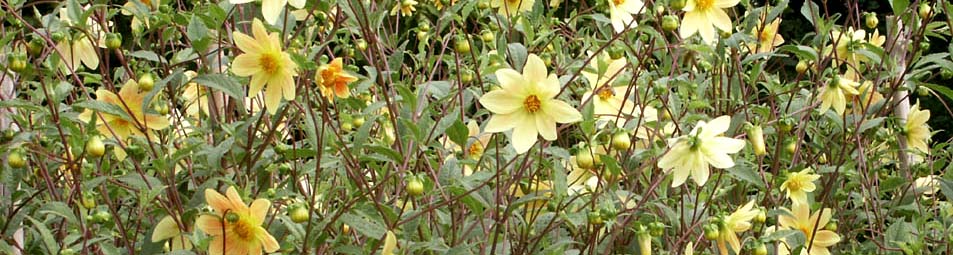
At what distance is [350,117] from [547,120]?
0.33 metres

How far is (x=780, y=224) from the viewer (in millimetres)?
1662

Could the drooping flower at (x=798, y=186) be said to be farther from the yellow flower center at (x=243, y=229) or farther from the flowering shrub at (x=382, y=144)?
the yellow flower center at (x=243, y=229)

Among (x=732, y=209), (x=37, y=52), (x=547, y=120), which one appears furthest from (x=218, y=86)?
(x=732, y=209)

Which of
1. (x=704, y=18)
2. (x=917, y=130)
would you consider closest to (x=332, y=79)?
(x=704, y=18)

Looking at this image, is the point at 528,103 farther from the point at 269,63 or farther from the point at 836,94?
the point at 836,94

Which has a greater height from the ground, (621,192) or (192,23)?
(192,23)

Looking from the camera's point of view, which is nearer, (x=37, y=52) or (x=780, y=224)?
(x=37, y=52)

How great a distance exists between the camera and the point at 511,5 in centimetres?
Answer: 170

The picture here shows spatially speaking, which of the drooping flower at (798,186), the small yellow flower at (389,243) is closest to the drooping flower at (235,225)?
the small yellow flower at (389,243)

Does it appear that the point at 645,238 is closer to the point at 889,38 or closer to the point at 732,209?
the point at 732,209

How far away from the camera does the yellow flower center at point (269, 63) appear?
110 cm

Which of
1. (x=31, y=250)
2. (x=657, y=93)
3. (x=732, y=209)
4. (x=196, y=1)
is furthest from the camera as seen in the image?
(x=732, y=209)

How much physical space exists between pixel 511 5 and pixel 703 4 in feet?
1.38

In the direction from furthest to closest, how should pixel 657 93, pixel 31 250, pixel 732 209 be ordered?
pixel 732 209
pixel 31 250
pixel 657 93
